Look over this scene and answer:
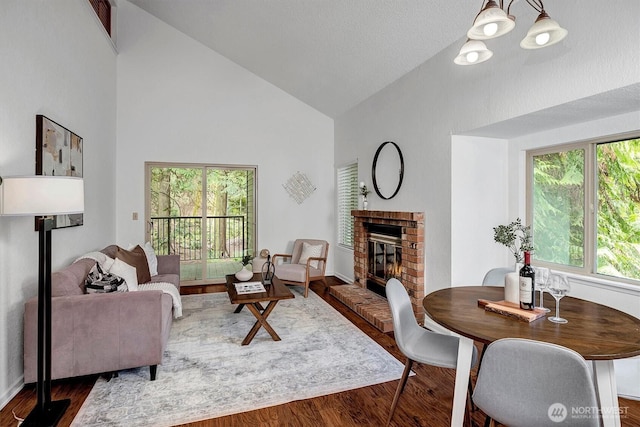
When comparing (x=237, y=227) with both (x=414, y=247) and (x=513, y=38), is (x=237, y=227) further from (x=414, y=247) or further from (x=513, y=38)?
(x=513, y=38)

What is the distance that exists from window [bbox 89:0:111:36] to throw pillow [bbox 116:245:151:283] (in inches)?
121

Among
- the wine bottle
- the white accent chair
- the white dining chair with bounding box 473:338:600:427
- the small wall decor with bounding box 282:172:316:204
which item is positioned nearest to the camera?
the white dining chair with bounding box 473:338:600:427

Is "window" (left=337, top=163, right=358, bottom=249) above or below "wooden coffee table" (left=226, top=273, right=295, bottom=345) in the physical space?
above

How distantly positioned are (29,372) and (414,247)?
11.6ft

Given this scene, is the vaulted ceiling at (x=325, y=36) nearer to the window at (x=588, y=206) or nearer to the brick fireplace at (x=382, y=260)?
the window at (x=588, y=206)

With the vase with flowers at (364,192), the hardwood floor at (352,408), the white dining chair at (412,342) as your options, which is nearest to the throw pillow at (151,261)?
the hardwood floor at (352,408)

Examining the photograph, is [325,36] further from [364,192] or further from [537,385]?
[537,385]

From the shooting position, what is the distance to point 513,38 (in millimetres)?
2705

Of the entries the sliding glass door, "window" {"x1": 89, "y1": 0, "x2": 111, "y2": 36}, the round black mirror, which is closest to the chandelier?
the round black mirror

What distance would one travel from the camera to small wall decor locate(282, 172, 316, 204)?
620cm

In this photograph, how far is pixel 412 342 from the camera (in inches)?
83.4

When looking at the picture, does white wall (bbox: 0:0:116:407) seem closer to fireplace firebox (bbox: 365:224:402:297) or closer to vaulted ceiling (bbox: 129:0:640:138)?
vaulted ceiling (bbox: 129:0:640:138)

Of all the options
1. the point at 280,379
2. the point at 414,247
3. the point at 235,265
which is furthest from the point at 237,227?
the point at 280,379

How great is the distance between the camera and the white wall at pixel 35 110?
92.4 inches
